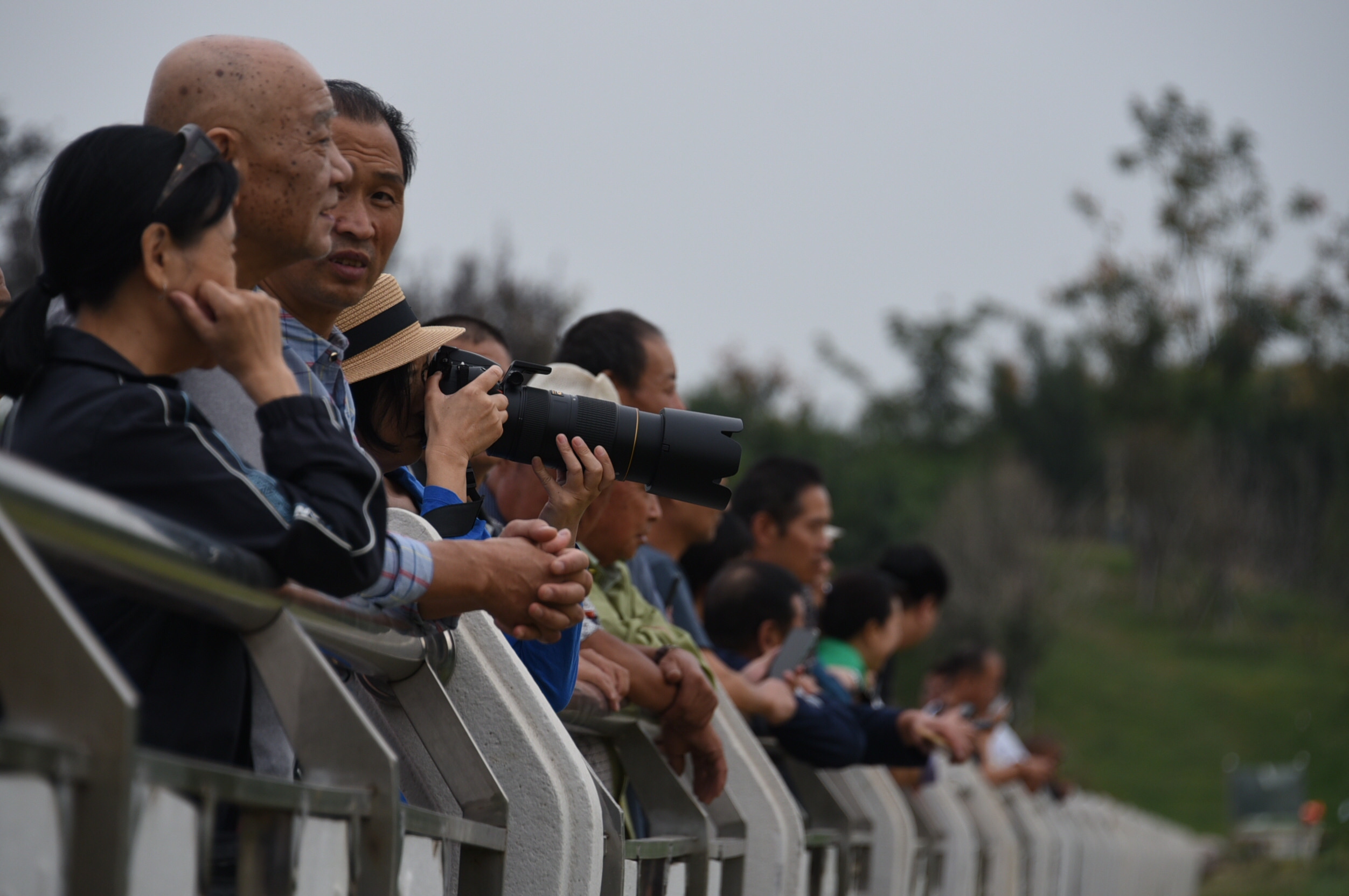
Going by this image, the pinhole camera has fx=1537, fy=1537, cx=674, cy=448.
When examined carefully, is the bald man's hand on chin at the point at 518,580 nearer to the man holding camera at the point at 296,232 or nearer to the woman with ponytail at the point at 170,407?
the man holding camera at the point at 296,232

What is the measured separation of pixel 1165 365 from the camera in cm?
4831

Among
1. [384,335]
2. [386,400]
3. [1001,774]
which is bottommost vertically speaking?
[1001,774]

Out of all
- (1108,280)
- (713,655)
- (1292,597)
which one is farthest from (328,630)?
(1108,280)

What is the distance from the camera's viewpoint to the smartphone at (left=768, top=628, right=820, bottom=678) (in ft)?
12.7

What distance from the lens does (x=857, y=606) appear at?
5.63 metres

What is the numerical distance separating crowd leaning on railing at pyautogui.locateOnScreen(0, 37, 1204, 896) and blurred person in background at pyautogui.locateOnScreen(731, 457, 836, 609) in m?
2.19

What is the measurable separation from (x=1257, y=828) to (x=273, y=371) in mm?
22723

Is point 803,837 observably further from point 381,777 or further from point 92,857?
point 92,857

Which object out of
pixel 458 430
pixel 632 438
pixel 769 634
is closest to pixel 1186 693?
pixel 769 634

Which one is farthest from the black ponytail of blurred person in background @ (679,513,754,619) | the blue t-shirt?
blurred person in background @ (679,513,754,619)

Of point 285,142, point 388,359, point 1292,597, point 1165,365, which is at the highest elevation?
point 1165,365

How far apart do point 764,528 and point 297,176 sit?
12.4ft

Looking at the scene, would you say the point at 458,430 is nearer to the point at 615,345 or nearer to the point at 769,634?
the point at 615,345

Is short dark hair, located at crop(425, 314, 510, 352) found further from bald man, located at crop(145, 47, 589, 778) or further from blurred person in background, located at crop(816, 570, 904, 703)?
blurred person in background, located at crop(816, 570, 904, 703)
